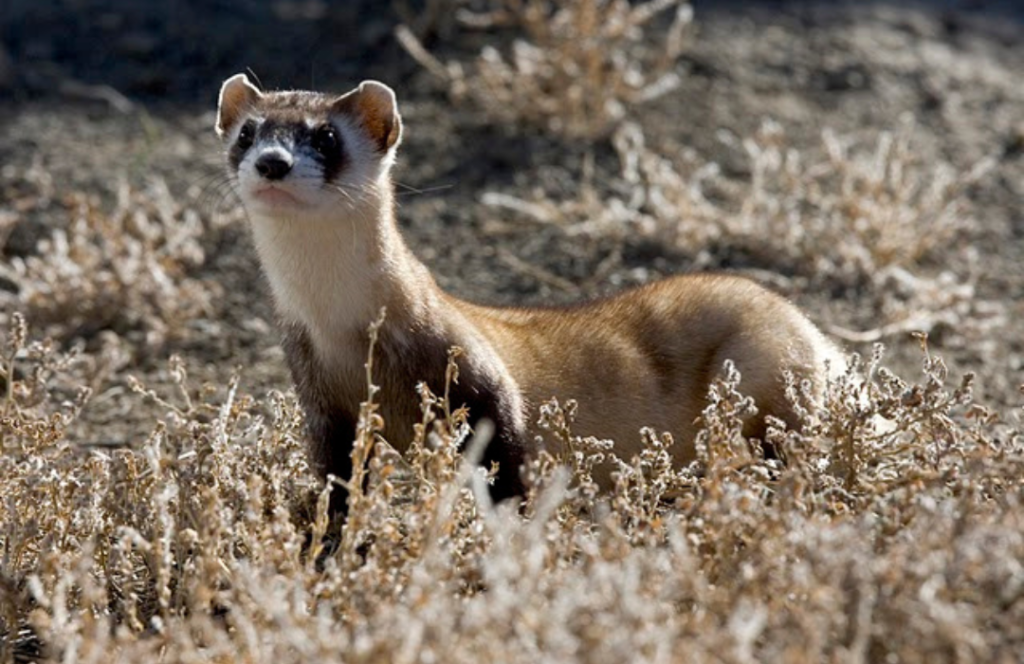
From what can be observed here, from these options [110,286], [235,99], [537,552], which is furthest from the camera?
[110,286]

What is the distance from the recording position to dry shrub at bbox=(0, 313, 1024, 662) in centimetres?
261

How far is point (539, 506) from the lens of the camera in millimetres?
3088

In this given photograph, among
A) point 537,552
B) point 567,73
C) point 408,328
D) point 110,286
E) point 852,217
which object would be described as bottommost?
point 110,286

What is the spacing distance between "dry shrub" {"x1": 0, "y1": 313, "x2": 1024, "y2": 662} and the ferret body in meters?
0.12

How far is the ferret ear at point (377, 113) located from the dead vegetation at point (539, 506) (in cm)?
78

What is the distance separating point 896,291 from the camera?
6.16 meters

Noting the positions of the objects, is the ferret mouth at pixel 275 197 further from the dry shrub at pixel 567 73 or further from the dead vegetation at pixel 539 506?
the dry shrub at pixel 567 73

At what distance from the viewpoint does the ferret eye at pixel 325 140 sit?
4.21m

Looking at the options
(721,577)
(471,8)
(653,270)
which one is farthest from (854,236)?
(721,577)

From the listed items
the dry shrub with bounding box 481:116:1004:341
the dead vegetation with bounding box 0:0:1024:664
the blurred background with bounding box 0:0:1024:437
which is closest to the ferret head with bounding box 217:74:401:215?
the dead vegetation with bounding box 0:0:1024:664

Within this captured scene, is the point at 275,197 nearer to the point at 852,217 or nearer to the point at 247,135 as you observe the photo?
the point at 247,135

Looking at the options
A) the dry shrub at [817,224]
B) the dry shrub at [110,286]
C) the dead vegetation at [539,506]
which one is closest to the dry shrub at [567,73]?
the dry shrub at [817,224]

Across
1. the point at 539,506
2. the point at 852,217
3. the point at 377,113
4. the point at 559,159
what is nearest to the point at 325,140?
the point at 377,113

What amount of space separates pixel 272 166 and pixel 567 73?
129 inches
